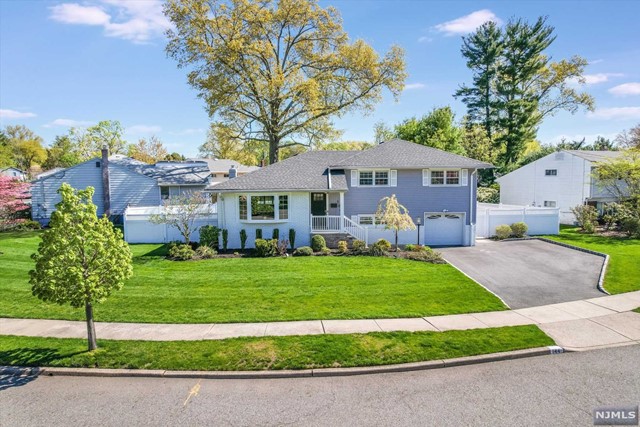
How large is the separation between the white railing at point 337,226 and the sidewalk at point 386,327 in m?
9.93

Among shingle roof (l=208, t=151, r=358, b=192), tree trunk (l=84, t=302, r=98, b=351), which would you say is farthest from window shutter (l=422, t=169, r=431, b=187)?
tree trunk (l=84, t=302, r=98, b=351)

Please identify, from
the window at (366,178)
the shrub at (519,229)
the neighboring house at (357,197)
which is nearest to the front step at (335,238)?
the neighboring house at (357,197)

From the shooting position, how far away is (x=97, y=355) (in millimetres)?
8203

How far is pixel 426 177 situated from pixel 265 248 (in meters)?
10.6

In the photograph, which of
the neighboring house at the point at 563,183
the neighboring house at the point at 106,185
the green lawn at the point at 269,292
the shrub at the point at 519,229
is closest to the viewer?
the green lawn at the point at 269,292

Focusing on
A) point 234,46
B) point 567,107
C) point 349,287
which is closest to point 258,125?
point 234,46

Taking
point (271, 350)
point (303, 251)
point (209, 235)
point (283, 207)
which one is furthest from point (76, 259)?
point (283, 207)

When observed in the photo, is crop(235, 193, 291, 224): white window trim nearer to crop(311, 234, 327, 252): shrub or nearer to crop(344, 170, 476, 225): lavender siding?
crop(311, 234, 327, 252): shrub

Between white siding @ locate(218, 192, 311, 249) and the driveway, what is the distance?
25.8 ft

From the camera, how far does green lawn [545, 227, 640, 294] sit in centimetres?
1359

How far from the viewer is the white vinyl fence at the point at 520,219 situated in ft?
76.6

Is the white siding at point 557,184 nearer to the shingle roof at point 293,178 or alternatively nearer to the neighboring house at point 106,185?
the shingle roof at point 293,178

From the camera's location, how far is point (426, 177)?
2178 centimetres

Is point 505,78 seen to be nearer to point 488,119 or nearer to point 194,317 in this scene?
point 488,119
